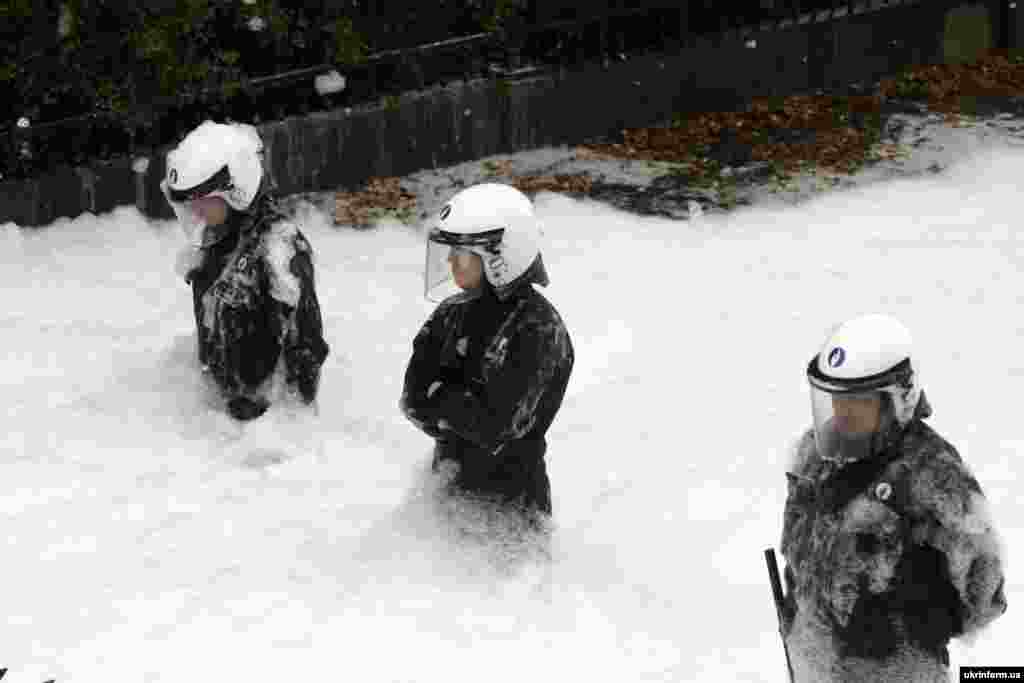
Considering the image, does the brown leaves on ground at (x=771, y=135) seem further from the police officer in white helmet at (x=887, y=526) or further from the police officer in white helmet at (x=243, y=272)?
the police officer in white helmet at (x=887, y=526)

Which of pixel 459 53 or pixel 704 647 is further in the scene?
pixel 459 53

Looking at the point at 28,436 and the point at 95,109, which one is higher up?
the point at 95,109

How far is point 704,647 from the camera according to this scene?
235 inches

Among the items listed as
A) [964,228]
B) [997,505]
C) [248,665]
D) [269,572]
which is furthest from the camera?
[964,228]

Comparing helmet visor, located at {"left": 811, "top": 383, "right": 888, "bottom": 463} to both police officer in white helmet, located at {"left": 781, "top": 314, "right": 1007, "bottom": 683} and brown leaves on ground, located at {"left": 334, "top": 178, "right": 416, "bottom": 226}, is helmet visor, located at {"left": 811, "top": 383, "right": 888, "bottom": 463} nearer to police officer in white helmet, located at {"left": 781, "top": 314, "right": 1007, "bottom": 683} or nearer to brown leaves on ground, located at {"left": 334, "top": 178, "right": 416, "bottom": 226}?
police officer in white helmet, located at {"left": 781, "top": 314, "right": 1007, "bottom": 683}

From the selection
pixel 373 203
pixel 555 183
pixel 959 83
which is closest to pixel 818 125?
pixel 959 83

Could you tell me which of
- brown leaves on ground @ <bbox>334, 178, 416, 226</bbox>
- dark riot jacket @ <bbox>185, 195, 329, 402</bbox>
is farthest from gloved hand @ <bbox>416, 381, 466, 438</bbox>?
brown leaves on ground @ <bbox>334, 178, 416, 226</bbox>

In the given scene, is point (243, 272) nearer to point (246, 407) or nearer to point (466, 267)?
point (246, 407)

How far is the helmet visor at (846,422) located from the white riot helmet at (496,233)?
4.54 ft

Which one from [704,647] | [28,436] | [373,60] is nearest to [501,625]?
[704,647]

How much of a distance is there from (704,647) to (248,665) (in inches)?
59.2

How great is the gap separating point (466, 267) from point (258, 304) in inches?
56.5

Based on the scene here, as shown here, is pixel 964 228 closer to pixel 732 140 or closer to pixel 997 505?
pixel 732 140

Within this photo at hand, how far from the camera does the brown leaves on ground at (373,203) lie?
10172 mm
